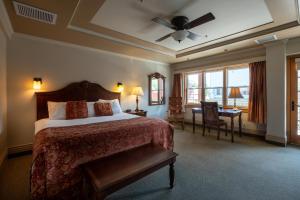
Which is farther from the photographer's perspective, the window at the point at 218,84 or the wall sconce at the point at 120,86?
the wall sconce at the point at 120,86

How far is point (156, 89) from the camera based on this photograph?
5.81 m

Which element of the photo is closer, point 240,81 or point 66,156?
point 66,156

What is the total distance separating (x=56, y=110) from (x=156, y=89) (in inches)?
137

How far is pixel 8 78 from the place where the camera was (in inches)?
121

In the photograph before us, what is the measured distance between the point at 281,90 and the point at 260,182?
8.14 feet

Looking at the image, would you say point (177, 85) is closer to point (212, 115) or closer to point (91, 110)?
point (212, 115)

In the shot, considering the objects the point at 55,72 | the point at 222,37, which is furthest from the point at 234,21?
the point at 55,72

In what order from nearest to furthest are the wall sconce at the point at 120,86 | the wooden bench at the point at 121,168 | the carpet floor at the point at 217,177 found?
the wooden bench at the point at 121,168
the carpet floor at the point at 217,177
the wall sconce at the point at 120,86

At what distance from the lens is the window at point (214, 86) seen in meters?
5.08

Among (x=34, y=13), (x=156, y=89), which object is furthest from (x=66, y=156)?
(x=156, y=89)

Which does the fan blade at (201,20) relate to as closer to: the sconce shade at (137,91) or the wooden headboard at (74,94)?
the sconce shade at (137,91)

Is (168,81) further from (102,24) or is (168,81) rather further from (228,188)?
(228,188)

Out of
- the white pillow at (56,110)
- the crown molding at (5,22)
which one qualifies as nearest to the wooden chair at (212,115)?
the white pillow at (56,110)

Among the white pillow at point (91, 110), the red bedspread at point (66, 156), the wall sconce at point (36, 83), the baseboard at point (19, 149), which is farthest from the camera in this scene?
the white pillow at point (91, 110)
